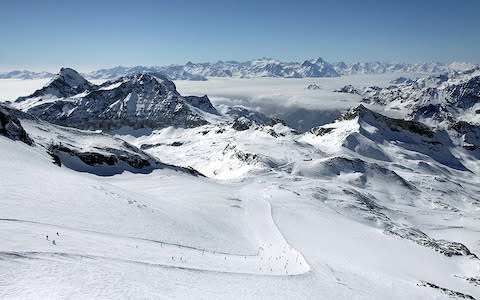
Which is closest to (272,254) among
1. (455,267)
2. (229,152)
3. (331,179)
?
(455,267)

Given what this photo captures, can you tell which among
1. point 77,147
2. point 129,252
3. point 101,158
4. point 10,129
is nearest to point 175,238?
point 129,252

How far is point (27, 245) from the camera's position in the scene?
16.1 meters

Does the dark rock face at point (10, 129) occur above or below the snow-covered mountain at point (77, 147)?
above

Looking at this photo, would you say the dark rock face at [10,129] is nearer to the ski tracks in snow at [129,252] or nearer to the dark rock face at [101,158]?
the dark rock face at [101,158]

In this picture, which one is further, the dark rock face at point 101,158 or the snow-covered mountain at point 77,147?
the dark rock face at point 101,158

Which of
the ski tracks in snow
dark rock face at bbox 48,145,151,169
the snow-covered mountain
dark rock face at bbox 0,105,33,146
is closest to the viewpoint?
the ski tracks in snow

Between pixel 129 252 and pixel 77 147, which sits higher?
pixel 129 252

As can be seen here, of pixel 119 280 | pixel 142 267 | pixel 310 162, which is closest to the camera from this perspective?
pixel 119 280

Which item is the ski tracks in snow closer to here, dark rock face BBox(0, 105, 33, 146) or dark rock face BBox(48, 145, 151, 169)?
dark rock face BBox(0, 105, 33, 146)

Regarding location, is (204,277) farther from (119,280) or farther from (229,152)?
(229,152)

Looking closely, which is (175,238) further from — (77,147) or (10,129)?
(77,147)

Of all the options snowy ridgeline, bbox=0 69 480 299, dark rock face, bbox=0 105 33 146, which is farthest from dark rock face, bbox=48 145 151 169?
dark rock face, bbox=0 105 33 146

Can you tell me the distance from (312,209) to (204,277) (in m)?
39.7

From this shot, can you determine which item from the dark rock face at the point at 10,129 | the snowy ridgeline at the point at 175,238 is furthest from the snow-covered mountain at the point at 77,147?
the snowy ridgeline at the point at 175,238
